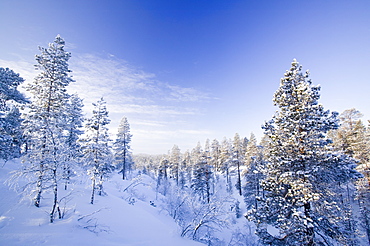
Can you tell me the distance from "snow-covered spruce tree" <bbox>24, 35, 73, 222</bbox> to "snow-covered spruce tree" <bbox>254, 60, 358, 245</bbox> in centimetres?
1275

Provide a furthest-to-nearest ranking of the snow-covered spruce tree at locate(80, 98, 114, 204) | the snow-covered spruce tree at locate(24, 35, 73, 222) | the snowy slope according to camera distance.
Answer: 1. the snow-covered spruce tree at locate(80, 98, 114, 204)
2. the snow-covered spruce tree at locate(24, 35, 73, 222)
3. the snowy slope

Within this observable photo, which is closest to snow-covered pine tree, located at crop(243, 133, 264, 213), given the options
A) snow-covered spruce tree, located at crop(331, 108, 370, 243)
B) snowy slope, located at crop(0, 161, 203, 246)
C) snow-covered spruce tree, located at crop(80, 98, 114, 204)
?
snow-covered spruce tree, located at crop(331, 108, 370, 243)

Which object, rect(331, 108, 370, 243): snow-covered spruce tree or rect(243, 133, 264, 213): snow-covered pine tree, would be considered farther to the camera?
rect(243, 133, 264, 213): snow-covered pine tree

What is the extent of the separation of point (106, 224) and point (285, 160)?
41.3 ft

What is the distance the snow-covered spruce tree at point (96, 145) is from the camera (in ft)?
55.2

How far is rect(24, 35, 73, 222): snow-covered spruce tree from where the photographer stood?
951cm

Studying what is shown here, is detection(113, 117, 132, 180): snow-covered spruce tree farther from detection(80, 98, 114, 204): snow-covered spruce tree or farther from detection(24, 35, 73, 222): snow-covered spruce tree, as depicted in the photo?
detection(24, 35, 73, 222): snow-covered spruce tree

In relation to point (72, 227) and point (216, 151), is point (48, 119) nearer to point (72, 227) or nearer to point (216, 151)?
point (72, 227)

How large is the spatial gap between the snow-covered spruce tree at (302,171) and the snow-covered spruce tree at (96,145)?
15.4 meters

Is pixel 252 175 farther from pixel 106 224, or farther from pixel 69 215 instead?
pixel 69 215

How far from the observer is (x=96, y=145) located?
17047 mm

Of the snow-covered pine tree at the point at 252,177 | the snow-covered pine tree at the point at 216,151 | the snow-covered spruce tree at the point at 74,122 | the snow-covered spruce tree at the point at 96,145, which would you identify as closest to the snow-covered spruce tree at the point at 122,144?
the snow-covered spruce tree at the point at 74,122

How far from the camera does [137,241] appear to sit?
10.3 metres

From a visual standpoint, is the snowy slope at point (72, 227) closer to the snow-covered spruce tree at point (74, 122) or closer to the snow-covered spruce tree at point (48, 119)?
the snow-covered spruce tree at point (48, 119)
